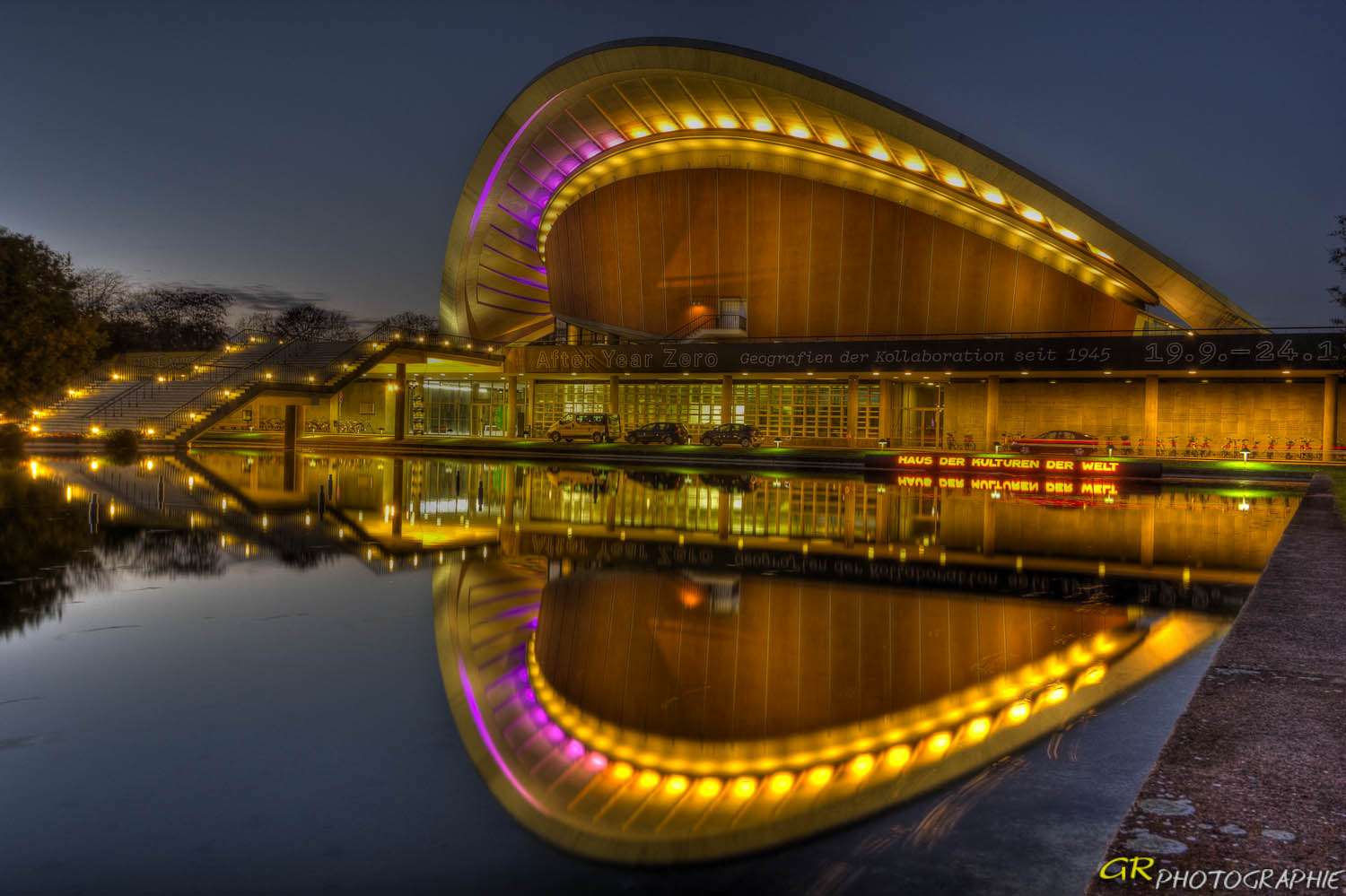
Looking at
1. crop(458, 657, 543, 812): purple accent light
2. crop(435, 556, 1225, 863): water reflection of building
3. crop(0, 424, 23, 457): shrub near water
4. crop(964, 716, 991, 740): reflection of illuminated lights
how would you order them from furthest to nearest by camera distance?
crop(0, 424, 23, 457): shrub near water, crop(964, 716, 991, 740): reflection of illuminated lights, crop(458, 657, 543, 812): purple accent light, crop(435, 556, 1225, 863): water reflection of building

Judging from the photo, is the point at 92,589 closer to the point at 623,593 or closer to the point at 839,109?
the point at 623,593

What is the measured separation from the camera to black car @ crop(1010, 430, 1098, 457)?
42.1 meters

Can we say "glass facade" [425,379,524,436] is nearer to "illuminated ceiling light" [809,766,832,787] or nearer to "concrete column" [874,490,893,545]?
"concrete column" [874,490,893,545]

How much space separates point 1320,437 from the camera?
43.5 m

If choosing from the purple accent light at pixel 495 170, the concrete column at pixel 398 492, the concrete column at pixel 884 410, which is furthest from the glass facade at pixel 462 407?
the concrete column at pixel 398 492

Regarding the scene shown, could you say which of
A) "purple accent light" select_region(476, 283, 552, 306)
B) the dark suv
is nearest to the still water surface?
the dark suv

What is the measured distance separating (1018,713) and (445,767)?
11.3 ft

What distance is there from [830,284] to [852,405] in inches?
358

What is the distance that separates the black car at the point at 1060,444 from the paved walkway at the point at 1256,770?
126ft

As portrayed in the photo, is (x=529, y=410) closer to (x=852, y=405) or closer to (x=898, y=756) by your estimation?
(x=852, y=405)

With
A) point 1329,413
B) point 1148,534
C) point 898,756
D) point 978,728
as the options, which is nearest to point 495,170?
point 1329,413

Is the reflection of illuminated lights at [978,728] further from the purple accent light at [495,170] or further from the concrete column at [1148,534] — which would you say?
the purple accent light at [495,170]

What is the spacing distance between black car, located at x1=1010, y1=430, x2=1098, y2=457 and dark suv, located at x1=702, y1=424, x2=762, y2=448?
12553mm

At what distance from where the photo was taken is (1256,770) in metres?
3.65
